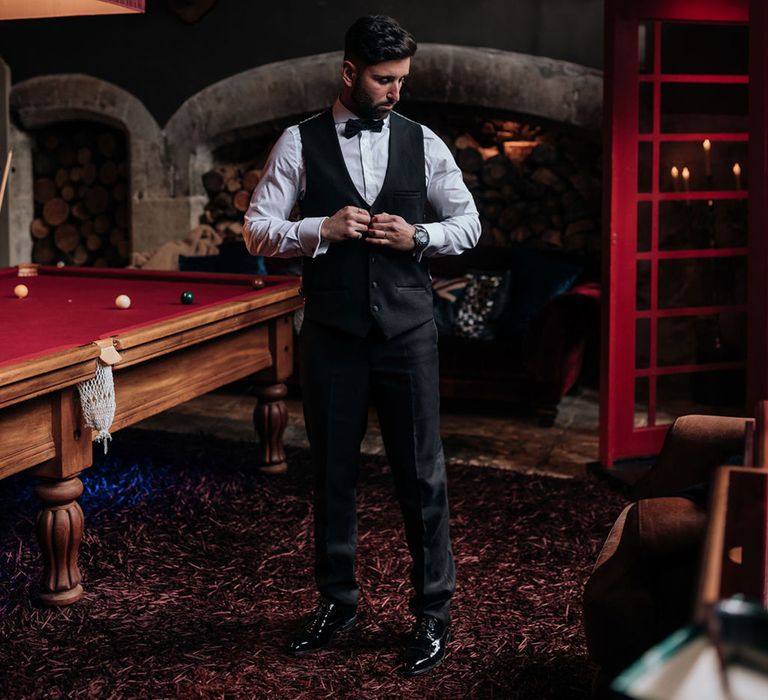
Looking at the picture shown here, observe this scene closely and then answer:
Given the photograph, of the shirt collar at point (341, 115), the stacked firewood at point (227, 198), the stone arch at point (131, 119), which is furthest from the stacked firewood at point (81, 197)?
the shirt collar at point (341, 115)

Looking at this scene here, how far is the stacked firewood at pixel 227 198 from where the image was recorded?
275 inches

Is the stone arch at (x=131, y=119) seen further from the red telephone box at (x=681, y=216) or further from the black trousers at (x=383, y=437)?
the black trousers at (x=383, y=437)

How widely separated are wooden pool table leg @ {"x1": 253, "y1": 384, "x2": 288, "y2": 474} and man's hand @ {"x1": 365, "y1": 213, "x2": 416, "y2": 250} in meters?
2.04

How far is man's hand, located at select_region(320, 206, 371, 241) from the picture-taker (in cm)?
257

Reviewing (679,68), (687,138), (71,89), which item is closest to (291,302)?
(687,138)

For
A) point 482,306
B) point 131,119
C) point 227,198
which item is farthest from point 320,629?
point 131,119

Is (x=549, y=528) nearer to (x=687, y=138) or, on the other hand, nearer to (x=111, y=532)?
(x=111, y=532)

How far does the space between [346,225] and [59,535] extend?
1404mm

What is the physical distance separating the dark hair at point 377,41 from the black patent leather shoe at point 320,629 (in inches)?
56.9

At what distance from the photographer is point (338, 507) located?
2.85m

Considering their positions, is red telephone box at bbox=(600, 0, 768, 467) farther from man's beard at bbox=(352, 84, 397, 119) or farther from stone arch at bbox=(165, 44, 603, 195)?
man's beard at bbox=(352, 84, 397, 119)

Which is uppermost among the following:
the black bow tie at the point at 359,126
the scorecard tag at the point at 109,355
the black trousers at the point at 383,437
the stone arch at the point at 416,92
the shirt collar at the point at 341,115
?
the stone arch at the point at 416,92

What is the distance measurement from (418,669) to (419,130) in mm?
1409

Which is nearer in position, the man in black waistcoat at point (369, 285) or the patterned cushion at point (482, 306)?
the man in black waistcoat at point (369, 285)
